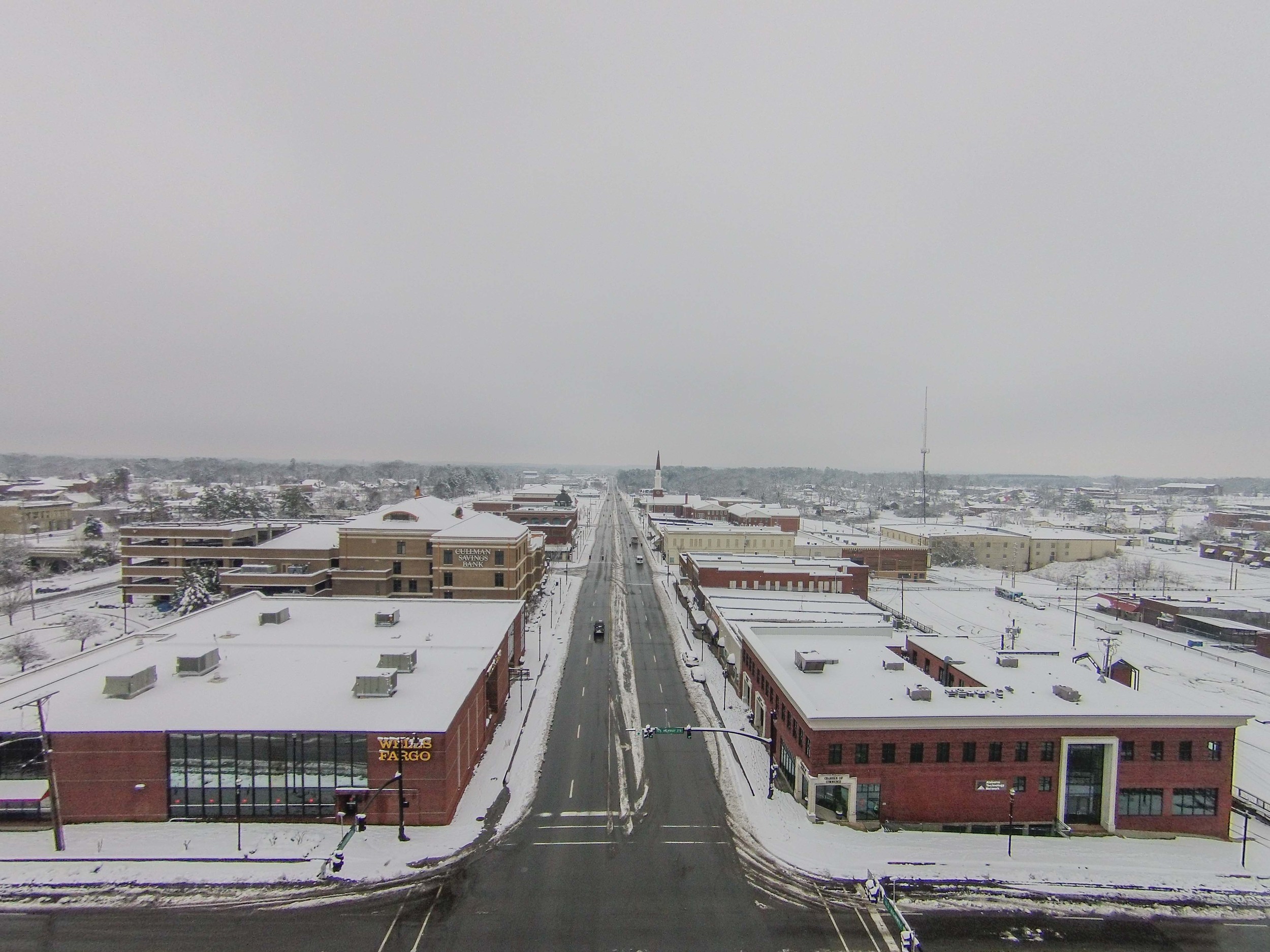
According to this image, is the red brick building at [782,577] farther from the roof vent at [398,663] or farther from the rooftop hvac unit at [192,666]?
the rooftop hvac unit at [192,666]

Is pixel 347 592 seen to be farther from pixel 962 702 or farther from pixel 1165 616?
pixel 1165 616

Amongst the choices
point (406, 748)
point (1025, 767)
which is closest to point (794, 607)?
point (1025, 767)

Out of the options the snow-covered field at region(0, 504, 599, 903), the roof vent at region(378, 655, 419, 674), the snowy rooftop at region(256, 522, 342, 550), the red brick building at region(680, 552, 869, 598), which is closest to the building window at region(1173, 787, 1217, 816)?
the snow-covered field at region(0, 504, 599, 903)

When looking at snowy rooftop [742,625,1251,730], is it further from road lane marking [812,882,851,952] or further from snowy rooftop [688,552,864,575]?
snowy rooftop [688,552,864,575]

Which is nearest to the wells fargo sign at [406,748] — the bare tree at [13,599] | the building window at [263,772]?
the building window at [263,772]

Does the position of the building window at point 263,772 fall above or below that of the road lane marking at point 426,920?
above

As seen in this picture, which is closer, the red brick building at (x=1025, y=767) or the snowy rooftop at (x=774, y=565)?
the red brick building at (x=1025, y=767)

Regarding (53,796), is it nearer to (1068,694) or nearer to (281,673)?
(281,673)
